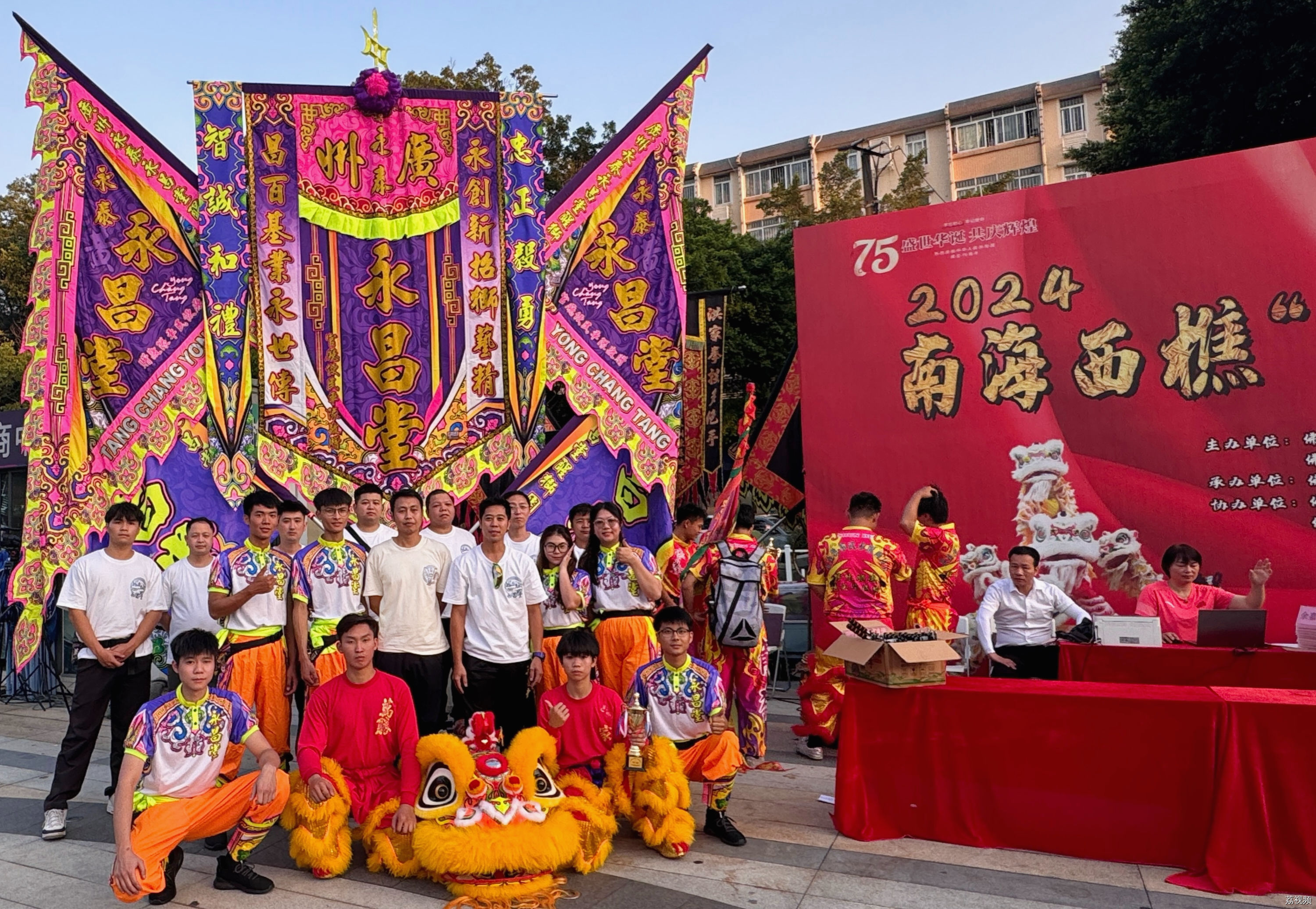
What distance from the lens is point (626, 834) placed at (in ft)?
13.2

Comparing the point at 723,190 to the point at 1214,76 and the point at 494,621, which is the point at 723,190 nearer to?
the point at 1214,76

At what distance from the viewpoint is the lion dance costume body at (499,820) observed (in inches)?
130

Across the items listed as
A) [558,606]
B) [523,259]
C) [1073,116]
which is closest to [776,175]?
[1073,116]

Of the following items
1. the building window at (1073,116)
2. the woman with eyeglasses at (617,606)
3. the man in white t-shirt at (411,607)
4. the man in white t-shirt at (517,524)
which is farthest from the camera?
the building window at (1073,116)

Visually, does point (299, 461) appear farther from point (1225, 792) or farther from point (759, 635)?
point (1225, 792)

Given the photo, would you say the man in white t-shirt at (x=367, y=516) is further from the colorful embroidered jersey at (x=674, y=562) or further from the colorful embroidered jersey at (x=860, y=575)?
the colorful embroidered jersey at (x=860, y=575)

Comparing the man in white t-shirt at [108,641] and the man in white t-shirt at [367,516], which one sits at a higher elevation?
the man in white t-shirt at [367,516]

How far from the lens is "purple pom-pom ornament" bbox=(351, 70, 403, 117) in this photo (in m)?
6.54

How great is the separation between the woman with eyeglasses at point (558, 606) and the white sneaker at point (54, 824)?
2.11 meters

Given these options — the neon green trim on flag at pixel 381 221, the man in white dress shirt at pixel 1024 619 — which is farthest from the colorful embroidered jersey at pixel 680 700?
the neon green trim on flag at pixel 381 221

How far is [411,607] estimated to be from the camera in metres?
4.39

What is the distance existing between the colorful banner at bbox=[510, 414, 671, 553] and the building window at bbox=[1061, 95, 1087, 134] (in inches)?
887

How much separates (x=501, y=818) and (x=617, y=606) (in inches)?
61.6

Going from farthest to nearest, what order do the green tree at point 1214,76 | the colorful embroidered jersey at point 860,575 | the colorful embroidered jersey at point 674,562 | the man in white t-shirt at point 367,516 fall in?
the green tree at point 1214,76 → the colorful embroidered jersey at point 674,562 → the colorful embroidered jersey at point 860,575 → the man in white t-shirt at point 367,516
